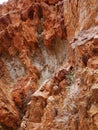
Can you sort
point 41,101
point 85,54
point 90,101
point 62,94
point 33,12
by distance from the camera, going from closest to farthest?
point 90,101
point 85,54
point 62,94
point 41,101
point 33,12

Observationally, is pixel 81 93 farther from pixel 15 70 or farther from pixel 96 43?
pixel 15 70

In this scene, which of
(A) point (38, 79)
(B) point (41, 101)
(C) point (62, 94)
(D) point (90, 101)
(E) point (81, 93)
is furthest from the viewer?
(A) point (38, 79)

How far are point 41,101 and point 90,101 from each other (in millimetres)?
6110

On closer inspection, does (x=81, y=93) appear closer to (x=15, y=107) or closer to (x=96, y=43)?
(x=96, y=43)

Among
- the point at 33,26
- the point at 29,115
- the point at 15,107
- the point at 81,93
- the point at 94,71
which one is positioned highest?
the point at 94,71

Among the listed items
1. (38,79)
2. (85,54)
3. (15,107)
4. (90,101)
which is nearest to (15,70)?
(38,79)

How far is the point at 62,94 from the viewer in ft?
37.7

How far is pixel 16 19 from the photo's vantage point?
18.2 m

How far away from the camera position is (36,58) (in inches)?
692

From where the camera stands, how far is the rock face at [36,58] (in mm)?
11958

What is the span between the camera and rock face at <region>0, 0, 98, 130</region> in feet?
39.2

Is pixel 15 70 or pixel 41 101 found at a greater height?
pixel 41 101

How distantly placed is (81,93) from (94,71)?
0.71 m

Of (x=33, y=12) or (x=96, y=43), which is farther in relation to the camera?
(x=33, y=12)
